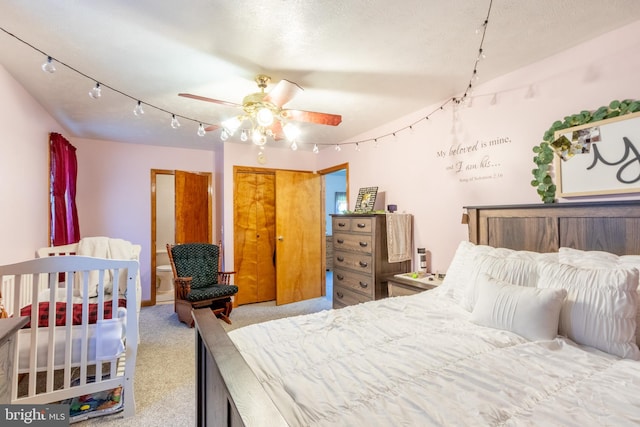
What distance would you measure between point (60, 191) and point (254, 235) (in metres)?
2.28

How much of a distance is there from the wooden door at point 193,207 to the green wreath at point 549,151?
14.0ft

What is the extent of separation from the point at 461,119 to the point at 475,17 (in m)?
1.11

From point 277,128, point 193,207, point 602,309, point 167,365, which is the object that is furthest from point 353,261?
point 193,207

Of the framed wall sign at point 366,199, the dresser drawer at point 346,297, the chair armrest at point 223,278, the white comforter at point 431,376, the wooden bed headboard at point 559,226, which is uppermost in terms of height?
the framed wall sign at point 366,199

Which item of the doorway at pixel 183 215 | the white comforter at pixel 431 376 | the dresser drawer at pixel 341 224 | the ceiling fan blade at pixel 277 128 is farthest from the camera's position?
the doorway at pixel 183 215

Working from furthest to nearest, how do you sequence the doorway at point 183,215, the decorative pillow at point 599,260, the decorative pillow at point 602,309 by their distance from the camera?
the doorway at point 183,215, the decorative pillow at point 599,260, the decorative pillow at point 602,309

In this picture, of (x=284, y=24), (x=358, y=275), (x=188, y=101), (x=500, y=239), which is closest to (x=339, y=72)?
(x=284, y=24)

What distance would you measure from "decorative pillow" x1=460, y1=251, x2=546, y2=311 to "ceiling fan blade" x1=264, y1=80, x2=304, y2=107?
5.17ft

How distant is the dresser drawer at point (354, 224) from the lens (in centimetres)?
297

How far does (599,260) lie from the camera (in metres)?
1.45

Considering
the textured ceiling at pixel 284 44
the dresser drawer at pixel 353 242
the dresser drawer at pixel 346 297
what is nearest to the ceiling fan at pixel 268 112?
the textured ceiling at pixel 284 44

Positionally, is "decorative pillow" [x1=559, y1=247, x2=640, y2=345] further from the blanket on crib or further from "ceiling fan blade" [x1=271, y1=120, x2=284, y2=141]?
the blanket on crib

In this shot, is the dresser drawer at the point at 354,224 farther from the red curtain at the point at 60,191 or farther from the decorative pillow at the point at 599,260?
the red curtain at the point at 60,191

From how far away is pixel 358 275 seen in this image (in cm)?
308
